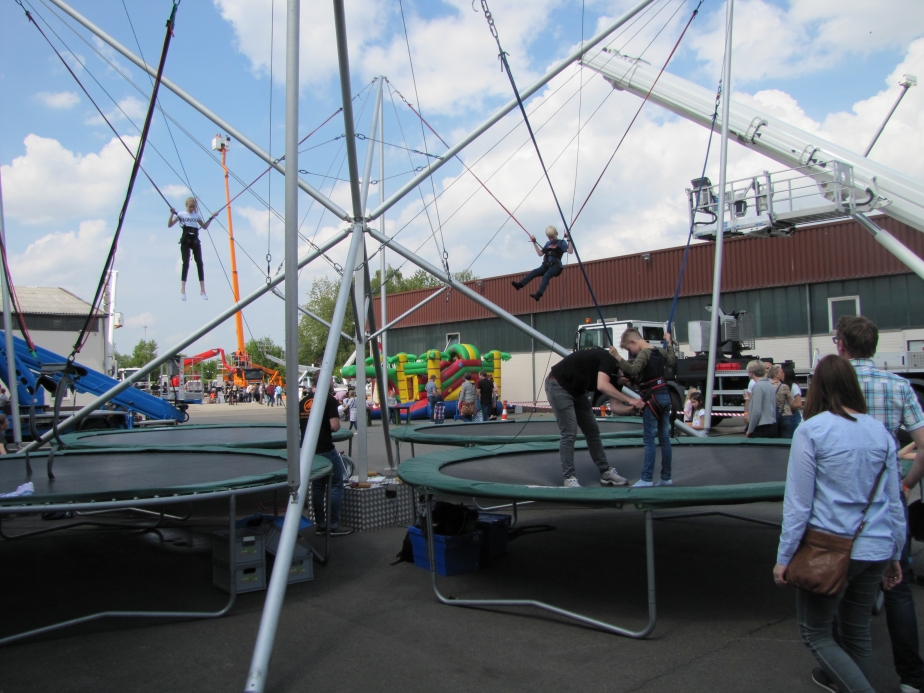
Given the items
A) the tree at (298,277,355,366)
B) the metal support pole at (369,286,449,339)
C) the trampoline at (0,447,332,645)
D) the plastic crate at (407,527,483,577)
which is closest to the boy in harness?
the plastic crate at (407,527,483,577)

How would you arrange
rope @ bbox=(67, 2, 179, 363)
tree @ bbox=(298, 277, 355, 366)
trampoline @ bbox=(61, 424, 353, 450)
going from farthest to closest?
tree @ bbox=(298, 277, 355, 366) → trampoline @ bbox=(61, 424, 353, 450) → rope @ bbox=(67, 2, 179, 363)

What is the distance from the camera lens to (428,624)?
3238 mm

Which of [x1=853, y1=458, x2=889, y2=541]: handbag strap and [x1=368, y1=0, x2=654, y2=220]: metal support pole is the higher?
[x1=368, y1=0, x2=654, y2=220]: metal support pole

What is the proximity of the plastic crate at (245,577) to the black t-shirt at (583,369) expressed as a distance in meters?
1.94

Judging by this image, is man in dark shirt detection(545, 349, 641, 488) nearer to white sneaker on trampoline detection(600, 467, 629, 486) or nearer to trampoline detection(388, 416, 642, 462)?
white sneaker on trampoline detection(600, 467, 629, 486)

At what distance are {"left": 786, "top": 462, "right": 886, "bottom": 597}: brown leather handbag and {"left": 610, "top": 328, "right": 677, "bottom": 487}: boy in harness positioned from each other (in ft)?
6.97

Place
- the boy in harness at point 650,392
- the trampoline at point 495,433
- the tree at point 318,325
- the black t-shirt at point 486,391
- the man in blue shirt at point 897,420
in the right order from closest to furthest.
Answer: the man in blue shirt at point 897,420 < the boy in harness at point 650,392 < the trampoline at point 495,433 < the black t-shirt at point 486,391 < the tree at point 318,325

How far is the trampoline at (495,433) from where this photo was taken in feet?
20.6

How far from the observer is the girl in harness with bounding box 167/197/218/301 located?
575cm

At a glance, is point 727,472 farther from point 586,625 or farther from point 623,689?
point 623,689

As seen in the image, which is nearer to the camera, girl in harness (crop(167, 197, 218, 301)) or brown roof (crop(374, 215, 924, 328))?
girl in harness (crop(167, 197, 218, 301))

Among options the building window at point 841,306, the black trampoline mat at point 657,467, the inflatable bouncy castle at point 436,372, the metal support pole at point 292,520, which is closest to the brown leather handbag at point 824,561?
the metal support pole at point 292,520

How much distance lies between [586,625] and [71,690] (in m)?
1.99

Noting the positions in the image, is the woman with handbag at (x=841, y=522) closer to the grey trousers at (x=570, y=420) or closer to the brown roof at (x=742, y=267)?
the grey trousers at (x=570, y=420)
